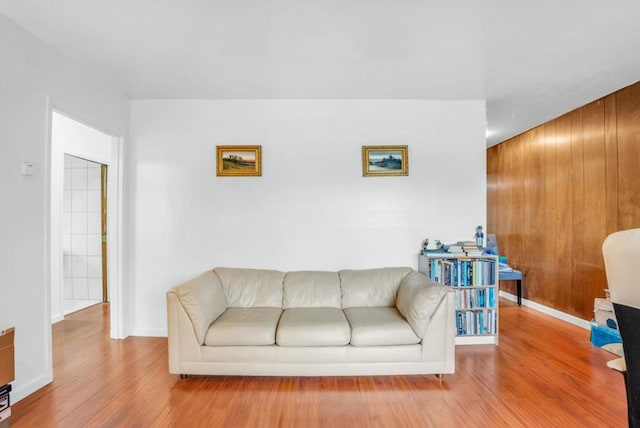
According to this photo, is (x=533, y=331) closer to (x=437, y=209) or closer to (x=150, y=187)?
(x=437, y=209)

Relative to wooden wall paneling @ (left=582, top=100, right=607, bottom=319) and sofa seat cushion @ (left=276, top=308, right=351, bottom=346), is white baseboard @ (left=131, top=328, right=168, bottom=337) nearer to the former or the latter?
sofa seat cushion @ (left=276, top=308, right=351, bottom=346)

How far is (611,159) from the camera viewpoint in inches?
138

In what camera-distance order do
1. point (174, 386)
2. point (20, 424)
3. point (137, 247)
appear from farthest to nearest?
point (137, 247) → point (174, 386) → point (20, 424)

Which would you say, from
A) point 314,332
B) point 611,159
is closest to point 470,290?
point 314,332

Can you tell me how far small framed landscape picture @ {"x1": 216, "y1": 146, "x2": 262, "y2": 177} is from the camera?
362cm

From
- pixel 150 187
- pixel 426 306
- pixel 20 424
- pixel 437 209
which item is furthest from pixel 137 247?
pixel 437 209

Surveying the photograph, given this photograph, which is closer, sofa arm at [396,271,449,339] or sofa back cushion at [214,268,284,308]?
sofa arm at [396,271,449,339]

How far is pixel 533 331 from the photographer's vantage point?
3.72m

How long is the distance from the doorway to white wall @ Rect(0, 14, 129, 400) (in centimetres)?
276

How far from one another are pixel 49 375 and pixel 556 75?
5.11 m

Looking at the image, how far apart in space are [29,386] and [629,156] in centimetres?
574

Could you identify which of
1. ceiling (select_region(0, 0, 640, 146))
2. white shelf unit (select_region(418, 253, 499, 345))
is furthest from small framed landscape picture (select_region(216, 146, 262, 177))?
white shelf unit (select_region(418, 253, 499, 345))

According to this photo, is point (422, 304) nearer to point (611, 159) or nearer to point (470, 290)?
point (470, 290)

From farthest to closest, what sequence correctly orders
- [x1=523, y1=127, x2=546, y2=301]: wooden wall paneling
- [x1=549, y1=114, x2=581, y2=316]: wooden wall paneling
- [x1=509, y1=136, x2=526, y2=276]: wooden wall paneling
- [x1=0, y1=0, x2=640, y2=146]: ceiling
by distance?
1. [x1=509, y1=136, x2=526, y2=276]: wooden wall paneling
2. [x1=523, y1=127, x2=546, y2=301]: wooden wall paneling
3. [x1=549, y1=114, x2=581, y2=316]: wooden wall paneling
4. [x1=0, y1=0, x2=640, y2=146]: ceiling
